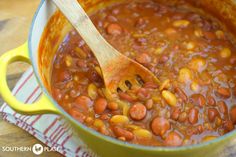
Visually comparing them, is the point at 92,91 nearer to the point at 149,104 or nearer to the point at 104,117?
the point at 104,117

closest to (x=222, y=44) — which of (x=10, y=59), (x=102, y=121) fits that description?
(x=102, y=121)

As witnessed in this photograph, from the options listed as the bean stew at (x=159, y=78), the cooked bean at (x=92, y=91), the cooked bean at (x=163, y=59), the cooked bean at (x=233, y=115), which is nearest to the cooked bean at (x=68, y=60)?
the bean stew at (x=159, y=78)

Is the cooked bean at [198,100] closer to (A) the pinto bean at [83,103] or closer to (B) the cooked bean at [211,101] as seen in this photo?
(B) the cooked bean at [211,101]

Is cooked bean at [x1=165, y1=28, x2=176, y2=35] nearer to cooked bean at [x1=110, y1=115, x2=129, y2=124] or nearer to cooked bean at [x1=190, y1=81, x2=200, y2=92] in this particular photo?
cooked bean at [x1=190, y1=81, x2=200, y2=92]

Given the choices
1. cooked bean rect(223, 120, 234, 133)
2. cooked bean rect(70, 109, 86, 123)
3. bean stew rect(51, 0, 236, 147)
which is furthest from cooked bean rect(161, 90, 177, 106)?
cooked bean rect(70, 109, 86, 123)

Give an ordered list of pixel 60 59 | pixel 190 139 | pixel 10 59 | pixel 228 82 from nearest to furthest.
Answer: pixel 10 59 → pixel 190 139 → pixel 228 82 → pixel 60 59

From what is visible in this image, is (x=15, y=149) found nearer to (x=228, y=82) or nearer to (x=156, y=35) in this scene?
(x=156, y=35)
